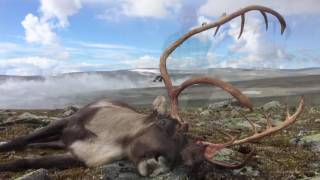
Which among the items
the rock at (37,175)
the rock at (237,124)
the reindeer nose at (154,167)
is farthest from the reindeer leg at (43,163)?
the rock at (237,124)

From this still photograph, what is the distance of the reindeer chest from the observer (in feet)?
43.3

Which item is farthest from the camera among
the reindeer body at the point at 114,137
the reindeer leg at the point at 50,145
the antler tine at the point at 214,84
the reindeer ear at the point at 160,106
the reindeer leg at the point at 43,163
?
the reindeer leg at the point at 50,145

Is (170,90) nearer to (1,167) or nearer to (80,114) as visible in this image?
(80,114)

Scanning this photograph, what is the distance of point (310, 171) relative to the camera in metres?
14.3

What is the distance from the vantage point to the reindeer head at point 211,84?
472 inches

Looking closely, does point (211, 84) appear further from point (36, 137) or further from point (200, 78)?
point (36, 137)

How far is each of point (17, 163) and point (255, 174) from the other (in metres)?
5.35

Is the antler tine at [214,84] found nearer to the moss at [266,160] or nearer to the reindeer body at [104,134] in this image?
the reindeer body at [104,134]

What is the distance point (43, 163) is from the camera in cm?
1336

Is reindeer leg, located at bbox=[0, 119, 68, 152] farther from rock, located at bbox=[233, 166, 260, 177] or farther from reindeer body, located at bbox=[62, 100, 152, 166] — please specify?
rock, located at bbox=[233, 166, 260, 177]

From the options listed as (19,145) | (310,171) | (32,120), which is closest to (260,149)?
(310,171)

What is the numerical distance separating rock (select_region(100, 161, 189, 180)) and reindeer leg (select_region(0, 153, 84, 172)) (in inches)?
47.2

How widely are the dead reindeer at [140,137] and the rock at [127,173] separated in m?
0.15

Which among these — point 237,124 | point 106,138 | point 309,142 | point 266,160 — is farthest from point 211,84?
point 237,124
